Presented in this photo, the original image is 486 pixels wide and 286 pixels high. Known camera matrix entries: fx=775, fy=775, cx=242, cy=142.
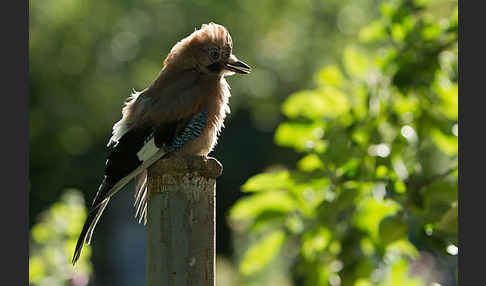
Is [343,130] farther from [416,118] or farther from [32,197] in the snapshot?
[32,197]

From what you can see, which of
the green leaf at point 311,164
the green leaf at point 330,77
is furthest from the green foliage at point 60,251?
the green leaf at point 330,77

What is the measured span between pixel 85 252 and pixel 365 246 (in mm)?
1905

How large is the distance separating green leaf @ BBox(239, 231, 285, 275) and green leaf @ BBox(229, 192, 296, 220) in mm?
127

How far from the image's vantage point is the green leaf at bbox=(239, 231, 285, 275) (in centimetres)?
355

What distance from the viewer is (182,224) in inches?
99.6

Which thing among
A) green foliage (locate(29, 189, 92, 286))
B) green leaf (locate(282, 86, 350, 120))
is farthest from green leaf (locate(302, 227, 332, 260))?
green foliage (locate(29, 189, 92, 286))

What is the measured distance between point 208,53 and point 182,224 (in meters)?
1.32

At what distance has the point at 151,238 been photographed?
257cm

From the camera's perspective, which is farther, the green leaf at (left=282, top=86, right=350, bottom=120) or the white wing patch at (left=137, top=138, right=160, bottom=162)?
the green leaf at (left=282, top=86, right=350, bottom=120)

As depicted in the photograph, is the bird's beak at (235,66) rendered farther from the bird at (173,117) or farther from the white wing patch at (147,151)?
the white wing patch at (147,151)

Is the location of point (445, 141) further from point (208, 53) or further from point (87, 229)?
point (87, 229)

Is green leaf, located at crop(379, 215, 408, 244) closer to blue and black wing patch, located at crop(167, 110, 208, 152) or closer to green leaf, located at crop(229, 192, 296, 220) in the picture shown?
green leaf, located at crop(229, 192, 296, 220)

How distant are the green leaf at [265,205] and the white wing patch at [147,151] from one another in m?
0.62

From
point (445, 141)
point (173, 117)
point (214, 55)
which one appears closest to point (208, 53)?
point (214, 55)
